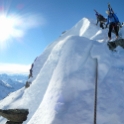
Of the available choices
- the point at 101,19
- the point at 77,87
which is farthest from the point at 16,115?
the point at 101,19

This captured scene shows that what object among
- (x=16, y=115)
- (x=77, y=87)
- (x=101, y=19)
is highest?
(x=101, y=19)

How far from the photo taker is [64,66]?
11.4m

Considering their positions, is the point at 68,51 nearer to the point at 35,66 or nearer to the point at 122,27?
the point at 35,66

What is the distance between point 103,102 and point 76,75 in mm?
2151

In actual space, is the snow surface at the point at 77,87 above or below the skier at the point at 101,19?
below

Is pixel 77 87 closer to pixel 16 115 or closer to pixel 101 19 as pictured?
pixel 16 115

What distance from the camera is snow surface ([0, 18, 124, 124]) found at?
916 cm

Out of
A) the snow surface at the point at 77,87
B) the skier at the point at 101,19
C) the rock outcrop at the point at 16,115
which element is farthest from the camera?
the skier at the point at 101,19

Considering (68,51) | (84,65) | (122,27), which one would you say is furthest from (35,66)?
(122,27)

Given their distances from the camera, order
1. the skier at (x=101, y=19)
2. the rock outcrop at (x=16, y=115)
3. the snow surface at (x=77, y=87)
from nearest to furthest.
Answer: the snow surface at (x=77, y=87), the rock outcrop at (x=16, y=115), the skier at (x=101, y=19)

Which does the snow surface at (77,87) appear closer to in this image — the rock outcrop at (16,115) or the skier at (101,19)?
the rock outcrop at (16,115)

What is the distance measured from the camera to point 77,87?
1033 cm

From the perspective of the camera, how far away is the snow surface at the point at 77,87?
30.1ft

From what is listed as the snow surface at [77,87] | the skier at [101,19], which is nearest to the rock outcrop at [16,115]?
the snow surface at [77,87]
